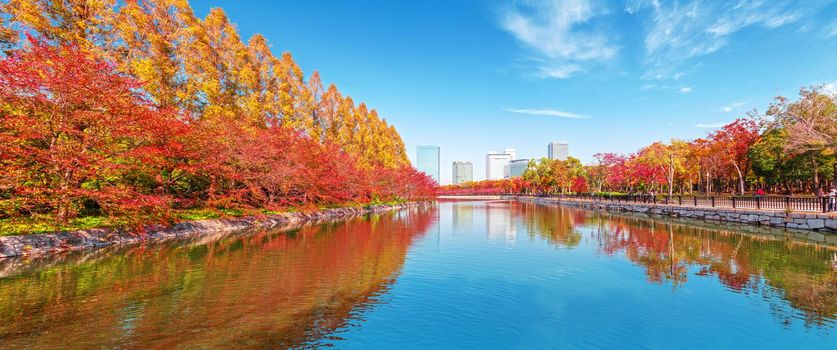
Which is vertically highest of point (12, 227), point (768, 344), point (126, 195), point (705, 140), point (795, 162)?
point (705, 140)

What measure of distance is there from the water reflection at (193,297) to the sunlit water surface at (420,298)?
4 centimetres

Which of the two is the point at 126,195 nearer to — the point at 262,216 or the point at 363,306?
the point at 262,216

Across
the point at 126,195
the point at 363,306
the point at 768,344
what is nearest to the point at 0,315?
the point at 363,306

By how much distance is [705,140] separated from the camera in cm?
6269

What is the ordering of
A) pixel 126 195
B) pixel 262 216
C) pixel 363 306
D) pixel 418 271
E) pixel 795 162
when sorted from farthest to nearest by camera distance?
pixel 795 162 < pixel 262 216 < pixel 126 195 < pixel 418 271 < pixel 363 306

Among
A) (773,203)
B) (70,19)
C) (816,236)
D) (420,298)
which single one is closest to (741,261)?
(816,236)

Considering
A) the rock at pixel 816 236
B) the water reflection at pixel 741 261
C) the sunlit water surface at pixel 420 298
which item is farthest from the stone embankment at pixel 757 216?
the sunlit water surface at pixel 420 298

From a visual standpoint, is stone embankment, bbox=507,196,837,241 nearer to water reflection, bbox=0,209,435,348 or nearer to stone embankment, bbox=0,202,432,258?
water reflection, bbox=0,209,435,348

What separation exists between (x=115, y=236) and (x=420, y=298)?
15608 mm

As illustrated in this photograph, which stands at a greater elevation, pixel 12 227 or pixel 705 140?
pixel 705 140

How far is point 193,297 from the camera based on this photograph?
8.31 meters

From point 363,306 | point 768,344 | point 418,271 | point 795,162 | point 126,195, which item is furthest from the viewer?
point 795,162

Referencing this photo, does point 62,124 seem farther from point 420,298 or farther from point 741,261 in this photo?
point 741,261

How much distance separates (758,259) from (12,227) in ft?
93.2
